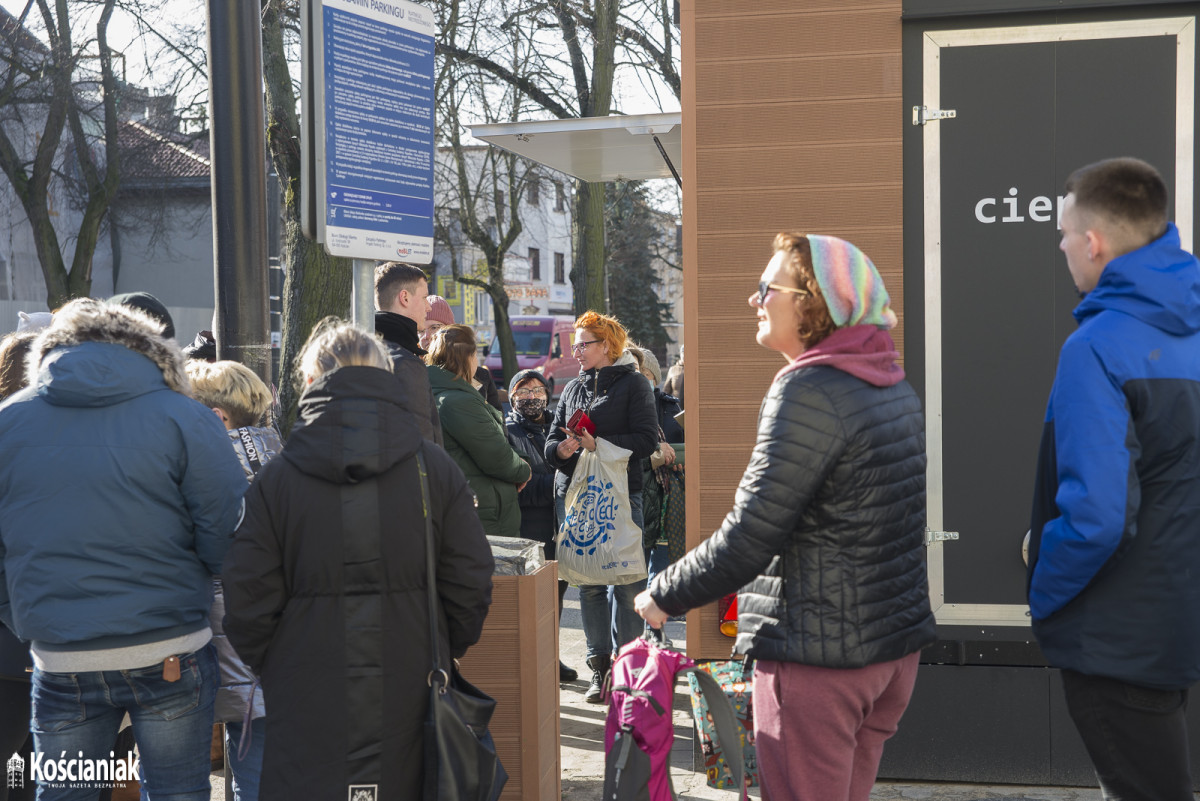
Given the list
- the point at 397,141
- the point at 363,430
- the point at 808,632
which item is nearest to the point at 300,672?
the point at 363,430

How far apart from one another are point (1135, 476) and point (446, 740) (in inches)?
66.3

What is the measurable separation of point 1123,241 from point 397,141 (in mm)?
2057

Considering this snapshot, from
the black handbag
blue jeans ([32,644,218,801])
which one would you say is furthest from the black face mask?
the black handbag

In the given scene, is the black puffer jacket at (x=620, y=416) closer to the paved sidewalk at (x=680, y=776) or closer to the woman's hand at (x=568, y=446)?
the woman's hand at (x=568, y=446)

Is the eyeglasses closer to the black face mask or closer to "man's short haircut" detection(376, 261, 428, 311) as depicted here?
"man's short haircut" detection(376, 261, 428, 311)

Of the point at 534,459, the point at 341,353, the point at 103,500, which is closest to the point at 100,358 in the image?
the point at 103,500

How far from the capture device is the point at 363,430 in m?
2.63

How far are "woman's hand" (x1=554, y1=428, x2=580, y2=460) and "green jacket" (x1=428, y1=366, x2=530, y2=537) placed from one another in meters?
0.42

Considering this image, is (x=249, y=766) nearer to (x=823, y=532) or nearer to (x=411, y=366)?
(x=411, y=366)

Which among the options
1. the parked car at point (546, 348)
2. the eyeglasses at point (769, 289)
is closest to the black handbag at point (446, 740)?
the eyeglasses at point (769, 289)

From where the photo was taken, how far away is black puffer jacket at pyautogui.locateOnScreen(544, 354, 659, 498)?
5.57 m

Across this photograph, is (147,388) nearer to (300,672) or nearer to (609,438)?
(300,672)

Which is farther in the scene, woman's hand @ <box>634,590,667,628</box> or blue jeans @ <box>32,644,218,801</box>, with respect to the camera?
blue jeans @ <box>32,644,218,801</box>

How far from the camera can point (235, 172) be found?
4.77m
